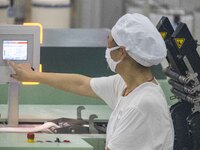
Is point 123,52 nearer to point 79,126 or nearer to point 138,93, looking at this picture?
point 138,93

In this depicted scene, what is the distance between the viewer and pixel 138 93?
8.55ft

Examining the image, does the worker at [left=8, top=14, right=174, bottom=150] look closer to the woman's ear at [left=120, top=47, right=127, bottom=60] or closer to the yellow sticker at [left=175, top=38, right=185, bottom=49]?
the woman's ear at [left=120, top=47, right=127, bottom=60]

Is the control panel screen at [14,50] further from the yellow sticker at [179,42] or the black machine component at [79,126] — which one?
the yellow sticker at [179,42]

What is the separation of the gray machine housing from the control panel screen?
0.02 meters

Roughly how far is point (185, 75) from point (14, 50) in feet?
3.30

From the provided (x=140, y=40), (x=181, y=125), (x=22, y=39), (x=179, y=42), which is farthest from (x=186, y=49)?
(x=140, y=40)

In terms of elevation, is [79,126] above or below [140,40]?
below

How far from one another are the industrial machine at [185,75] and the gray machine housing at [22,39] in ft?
2.55

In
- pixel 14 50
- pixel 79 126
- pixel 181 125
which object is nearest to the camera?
pixel 14 50

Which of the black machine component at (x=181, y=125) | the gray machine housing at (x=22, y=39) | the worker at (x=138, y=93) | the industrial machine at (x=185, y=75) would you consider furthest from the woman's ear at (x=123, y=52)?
the black machine component at (x=181, y=125)

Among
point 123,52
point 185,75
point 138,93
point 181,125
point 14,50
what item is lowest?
point 181,125

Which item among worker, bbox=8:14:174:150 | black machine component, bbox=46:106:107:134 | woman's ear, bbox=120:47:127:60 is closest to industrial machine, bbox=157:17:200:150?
black machine component, bbox=46:106:107:134

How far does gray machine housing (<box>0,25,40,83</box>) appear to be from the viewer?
3758mm

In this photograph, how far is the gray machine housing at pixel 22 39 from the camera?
12.3 feet
